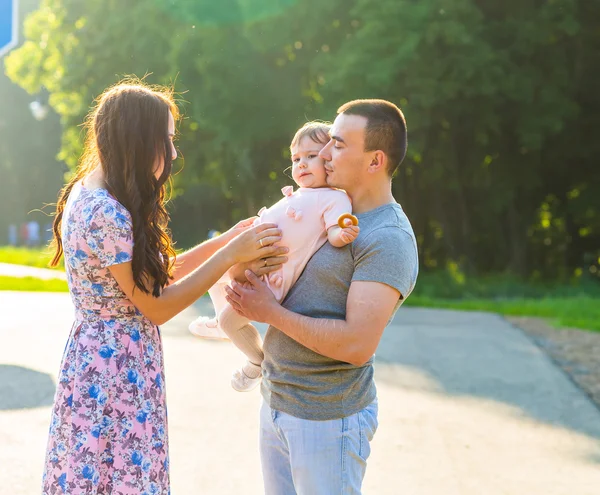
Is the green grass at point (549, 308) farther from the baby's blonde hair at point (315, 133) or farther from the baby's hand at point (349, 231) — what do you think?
the baby's hand at point (349, 231)

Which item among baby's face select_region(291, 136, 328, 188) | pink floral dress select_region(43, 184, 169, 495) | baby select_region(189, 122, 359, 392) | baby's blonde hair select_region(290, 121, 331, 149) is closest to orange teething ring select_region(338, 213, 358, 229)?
baby select_region(189, 122, 359, 392)

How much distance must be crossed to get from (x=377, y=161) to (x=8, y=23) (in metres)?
2.84

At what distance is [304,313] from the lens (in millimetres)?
2666

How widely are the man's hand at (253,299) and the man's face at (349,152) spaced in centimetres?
42

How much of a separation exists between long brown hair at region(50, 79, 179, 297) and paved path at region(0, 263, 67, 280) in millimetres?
14385

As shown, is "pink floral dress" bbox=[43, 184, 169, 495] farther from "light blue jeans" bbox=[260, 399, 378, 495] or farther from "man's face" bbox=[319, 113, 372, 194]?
"man's face" bbox=[319, 113, 372, 194]

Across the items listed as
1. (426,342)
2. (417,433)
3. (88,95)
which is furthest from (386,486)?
(88,95)

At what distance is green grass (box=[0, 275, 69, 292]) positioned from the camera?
15.3 m

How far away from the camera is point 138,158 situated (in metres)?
2.82

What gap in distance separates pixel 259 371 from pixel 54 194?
49058 millimetres

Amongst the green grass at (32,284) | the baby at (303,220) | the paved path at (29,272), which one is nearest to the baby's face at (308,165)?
the baby at (303,220)

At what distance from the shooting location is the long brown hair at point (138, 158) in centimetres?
280

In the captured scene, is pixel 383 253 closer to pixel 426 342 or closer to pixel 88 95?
pixel 426 342

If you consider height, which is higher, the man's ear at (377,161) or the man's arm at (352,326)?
the man's ear at (377,161)
